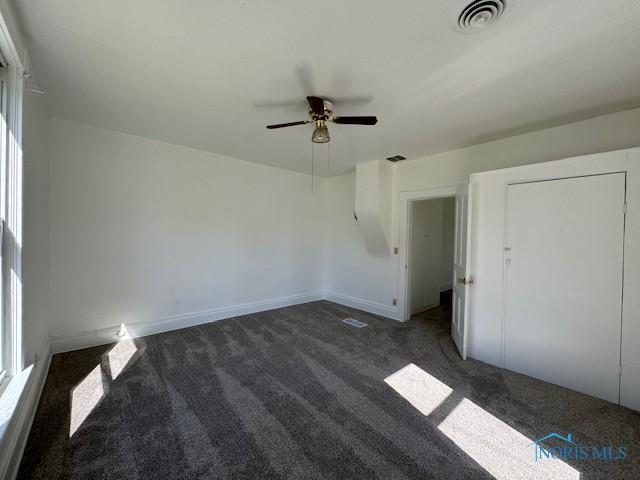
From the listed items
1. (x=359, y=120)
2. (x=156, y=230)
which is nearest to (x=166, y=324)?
(x=156, y=230)

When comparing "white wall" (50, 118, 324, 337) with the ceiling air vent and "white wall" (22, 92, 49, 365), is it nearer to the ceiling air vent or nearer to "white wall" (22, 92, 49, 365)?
"white wall" (22, 92, 49, 365)

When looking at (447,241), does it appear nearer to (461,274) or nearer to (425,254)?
(425,254)

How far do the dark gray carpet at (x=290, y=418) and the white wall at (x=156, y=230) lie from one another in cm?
69

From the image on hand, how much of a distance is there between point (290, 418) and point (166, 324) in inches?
95.0

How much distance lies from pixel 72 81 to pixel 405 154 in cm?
355

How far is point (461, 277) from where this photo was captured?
303 cm

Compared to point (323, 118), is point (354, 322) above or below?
below

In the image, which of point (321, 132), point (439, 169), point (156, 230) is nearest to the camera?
point (321, 132)

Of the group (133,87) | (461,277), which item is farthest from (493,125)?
(133,87)

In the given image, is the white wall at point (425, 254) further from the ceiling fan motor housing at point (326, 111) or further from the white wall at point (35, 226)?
the white wall at point (35, 226)

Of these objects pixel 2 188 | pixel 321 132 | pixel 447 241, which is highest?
pixel 321 132

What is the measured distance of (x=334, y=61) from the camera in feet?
5.62

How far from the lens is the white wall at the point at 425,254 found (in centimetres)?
454

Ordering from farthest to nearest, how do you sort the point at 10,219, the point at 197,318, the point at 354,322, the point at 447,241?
the point at 447,241, the point at 354,322, the point at 197,318, the point at 10,219
